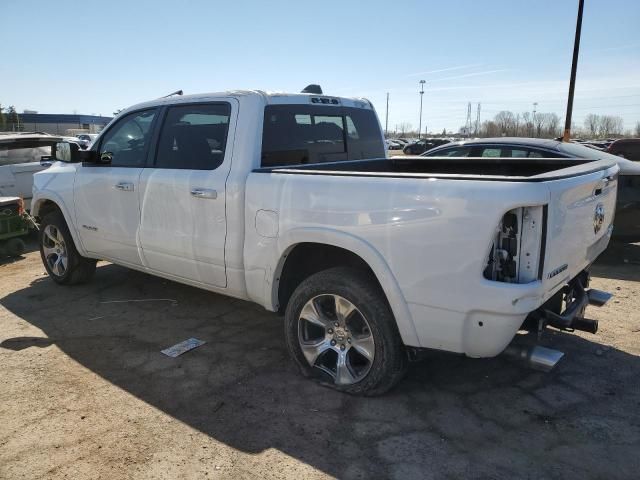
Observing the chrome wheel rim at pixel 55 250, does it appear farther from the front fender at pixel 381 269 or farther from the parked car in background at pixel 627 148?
the parked car in background at pixel 627 148

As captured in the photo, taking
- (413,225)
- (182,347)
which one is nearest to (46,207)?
(182,347)

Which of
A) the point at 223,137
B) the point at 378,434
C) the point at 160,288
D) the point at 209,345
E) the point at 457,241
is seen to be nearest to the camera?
the point at 457,241

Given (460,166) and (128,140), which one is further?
(128,140)

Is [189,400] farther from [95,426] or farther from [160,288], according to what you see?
[160,288]

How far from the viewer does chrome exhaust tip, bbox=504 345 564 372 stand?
2.97 m

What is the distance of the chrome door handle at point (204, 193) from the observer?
150 inches

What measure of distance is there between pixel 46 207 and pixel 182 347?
A: 2932mm

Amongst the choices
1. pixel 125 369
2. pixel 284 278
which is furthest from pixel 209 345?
pixel 284 278

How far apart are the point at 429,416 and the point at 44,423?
2.33 m

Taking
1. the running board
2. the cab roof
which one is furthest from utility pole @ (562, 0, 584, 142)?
the running board

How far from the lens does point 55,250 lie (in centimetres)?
587

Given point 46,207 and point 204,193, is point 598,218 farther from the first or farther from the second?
point 46,207

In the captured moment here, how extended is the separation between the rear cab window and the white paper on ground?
1593 mm

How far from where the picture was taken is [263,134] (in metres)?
3.84
